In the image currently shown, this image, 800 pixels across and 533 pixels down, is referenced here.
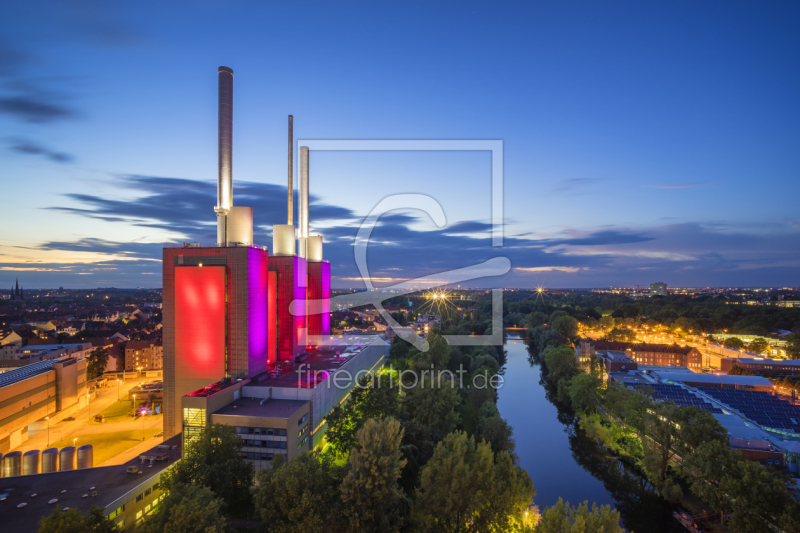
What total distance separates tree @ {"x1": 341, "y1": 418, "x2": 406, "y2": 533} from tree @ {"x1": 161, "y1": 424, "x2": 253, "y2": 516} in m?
6.11

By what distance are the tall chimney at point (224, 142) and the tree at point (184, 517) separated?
2122 centimetres

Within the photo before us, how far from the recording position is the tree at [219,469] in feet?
58.6

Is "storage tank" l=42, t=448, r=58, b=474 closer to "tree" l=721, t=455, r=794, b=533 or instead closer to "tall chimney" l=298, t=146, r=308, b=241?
"tall chimney" l=298, t=146, r=308, b=241

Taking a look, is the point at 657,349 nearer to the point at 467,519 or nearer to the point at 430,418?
the point at 430,418

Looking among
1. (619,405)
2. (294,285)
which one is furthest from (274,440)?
(619,405)

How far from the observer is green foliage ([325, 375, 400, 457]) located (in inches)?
936

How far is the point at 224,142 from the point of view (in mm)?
30922

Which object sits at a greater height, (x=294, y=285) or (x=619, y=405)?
(x=294, y=285)

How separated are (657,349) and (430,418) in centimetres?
4068

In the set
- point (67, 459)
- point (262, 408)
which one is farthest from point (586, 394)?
point (67, 459)

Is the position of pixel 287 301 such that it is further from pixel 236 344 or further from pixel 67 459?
pixel 67 459

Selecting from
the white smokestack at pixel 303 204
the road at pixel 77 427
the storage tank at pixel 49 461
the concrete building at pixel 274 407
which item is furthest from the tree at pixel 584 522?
the white smokestack at pixel 303 204

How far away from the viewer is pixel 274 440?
850 inches

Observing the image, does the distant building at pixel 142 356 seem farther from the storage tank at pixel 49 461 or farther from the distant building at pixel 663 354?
the distant building at pixel 663 354
